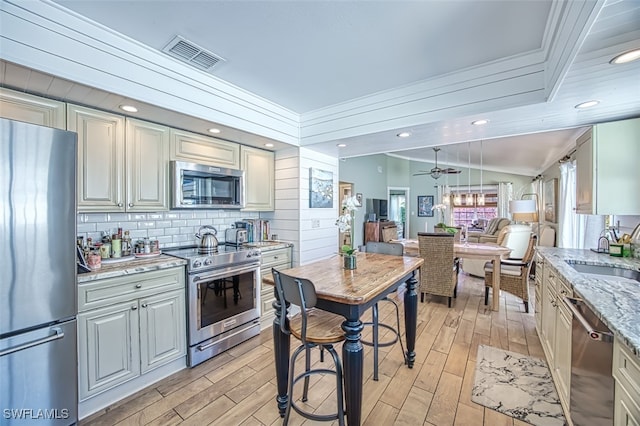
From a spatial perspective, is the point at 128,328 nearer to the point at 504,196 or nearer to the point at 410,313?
the point at 410,313

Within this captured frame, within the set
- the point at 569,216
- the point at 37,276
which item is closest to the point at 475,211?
the point at 569,216

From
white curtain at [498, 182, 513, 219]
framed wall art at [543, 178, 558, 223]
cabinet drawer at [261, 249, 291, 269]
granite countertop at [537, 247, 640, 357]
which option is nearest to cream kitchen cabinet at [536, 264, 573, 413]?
granite countertop at [537, 247, 640, 357]

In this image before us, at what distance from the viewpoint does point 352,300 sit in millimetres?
1436

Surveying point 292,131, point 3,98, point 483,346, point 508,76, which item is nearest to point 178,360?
point 3,98

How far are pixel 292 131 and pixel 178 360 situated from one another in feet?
9.00

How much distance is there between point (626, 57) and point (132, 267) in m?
3.37

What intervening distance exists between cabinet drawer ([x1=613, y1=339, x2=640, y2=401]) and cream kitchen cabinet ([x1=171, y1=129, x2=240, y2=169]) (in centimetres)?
327

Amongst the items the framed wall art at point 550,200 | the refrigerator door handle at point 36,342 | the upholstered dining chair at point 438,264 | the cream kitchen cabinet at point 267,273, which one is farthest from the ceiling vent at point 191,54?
the framed wall art at point 550,200

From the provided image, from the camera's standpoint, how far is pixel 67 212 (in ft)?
5.24

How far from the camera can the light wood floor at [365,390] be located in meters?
1.81

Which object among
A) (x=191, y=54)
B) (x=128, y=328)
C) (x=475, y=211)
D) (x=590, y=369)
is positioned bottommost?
(x=128, y=328)

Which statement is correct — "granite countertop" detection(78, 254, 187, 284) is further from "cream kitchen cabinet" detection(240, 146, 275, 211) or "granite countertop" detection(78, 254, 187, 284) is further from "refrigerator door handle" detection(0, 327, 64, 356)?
"cream kitchen cabinet" detection(240, 146, 275, 211)

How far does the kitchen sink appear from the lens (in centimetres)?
201

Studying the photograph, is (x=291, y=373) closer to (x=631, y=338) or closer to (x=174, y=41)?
(x=631, y=338)
